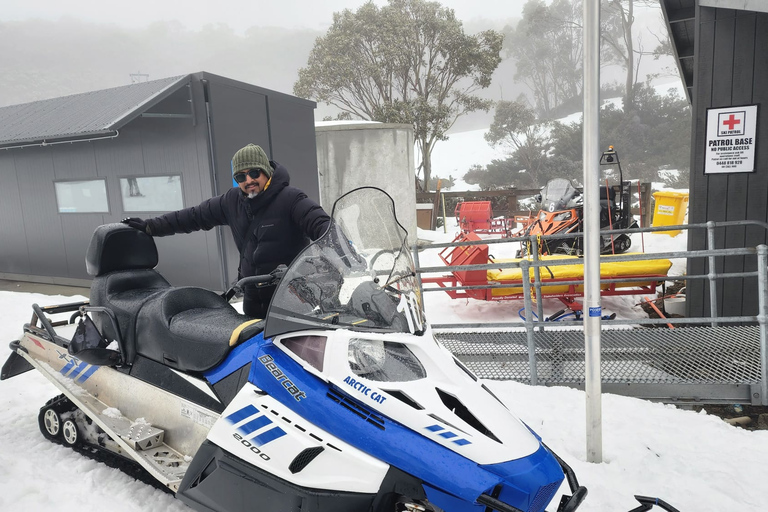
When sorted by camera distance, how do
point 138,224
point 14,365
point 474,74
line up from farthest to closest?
point 474,74 < point 14,365 < point 138,224

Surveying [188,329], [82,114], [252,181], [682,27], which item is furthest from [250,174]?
[682,27]

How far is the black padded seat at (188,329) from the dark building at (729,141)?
4.74 m

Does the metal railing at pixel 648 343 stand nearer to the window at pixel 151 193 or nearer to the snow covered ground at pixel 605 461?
the snow covered ground at pixel 605 461

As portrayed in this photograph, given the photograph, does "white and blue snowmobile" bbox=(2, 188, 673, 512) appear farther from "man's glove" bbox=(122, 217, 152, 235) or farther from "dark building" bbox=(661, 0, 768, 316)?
"dark building" bbox=(661, 0, 768, 316)

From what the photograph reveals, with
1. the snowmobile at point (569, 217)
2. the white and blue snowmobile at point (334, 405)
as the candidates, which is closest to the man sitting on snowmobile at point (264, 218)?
the white and blue snowmobile at point (334, 405)

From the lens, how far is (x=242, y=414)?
1.99 m

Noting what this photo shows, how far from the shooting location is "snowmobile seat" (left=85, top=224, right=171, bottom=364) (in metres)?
2.79

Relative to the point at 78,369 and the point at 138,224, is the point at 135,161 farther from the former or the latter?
the point at 78,369

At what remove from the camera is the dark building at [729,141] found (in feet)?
15.9

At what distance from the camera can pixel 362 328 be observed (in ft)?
6.27

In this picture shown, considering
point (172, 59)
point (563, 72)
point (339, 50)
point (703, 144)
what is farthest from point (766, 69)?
point (172, 59)

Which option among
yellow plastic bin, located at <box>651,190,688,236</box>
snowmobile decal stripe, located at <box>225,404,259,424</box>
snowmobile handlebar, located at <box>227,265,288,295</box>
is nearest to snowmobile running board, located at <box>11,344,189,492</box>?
snowmobile decal stripe, located at <box>225,404,259,424</box>

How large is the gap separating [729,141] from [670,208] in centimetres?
478

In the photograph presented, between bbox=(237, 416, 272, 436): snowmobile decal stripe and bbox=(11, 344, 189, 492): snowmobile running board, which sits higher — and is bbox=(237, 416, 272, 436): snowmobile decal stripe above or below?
above
